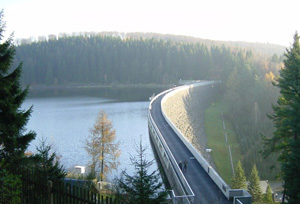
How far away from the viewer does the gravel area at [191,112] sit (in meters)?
40.1

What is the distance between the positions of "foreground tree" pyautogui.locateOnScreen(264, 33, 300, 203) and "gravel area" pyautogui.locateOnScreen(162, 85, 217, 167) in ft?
46.7

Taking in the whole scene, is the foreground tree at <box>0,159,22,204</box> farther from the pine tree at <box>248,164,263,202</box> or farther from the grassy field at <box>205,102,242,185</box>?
the grassy field at <box>205,102,242,185</box>

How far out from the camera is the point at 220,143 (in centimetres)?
4122

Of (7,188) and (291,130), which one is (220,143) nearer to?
(291,130)

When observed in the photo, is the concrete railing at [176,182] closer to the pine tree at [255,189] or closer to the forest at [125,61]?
the pine tree at [255,189]

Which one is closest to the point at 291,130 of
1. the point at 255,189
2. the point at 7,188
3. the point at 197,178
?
the point at 255,189

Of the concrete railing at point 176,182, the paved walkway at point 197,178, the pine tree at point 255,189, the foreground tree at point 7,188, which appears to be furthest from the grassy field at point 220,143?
the foreground tree at point 7,188

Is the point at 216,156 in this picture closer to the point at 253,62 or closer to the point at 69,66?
the point at 253,62

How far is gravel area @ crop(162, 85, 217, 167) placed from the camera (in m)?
40.1

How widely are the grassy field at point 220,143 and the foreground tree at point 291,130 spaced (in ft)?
35.2

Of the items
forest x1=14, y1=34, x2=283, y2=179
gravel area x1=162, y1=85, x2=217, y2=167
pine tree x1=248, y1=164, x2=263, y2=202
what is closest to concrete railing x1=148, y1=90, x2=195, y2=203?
pine tree x1=248, y1=164, x2=263, y2=202

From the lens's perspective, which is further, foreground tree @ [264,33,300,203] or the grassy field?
the grassy field

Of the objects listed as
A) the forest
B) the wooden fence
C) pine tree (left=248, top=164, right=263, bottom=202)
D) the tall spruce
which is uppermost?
the forest

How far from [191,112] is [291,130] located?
36498mm
